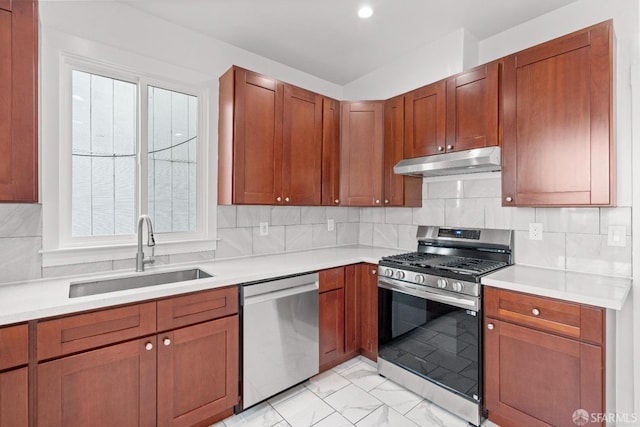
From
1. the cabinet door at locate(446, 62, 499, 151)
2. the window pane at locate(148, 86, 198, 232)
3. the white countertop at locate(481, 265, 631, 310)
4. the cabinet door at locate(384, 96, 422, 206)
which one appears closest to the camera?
the white countertop at locate(481, 265, 631, 310)

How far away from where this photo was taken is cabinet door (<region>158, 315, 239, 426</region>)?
5.47 ft

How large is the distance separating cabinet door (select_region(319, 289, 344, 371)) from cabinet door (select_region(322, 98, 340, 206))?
85 centimetres

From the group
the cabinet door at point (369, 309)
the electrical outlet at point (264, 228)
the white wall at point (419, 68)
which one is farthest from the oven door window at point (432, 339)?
the white wall at point (419, 68)

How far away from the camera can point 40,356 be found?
1.35 metres

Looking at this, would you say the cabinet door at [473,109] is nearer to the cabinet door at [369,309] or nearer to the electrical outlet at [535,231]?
the electrical outlet at [535,231]

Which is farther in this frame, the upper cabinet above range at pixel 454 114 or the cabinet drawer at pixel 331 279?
the cabinet drawer at pixel 331 279

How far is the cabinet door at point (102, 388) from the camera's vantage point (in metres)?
1.38

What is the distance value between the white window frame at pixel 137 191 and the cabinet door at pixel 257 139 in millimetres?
340

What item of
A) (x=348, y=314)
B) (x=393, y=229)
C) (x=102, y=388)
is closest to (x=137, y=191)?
(x=102, y=388)

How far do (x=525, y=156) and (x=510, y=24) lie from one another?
1085 mm

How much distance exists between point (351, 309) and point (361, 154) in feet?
4.59

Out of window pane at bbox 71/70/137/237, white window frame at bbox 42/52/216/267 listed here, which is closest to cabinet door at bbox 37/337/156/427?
white window frame at bbox 42/52/216/267

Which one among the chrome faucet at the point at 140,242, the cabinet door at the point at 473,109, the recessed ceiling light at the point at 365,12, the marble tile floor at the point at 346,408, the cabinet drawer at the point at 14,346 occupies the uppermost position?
the recessed ceiling light at the point at 365,12

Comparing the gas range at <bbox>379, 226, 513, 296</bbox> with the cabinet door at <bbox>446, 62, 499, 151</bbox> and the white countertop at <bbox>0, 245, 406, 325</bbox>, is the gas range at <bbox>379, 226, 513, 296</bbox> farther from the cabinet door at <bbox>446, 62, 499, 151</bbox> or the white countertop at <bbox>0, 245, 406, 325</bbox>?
the cabinet door at <bbox>446, 62, 499, 151</bbox>
